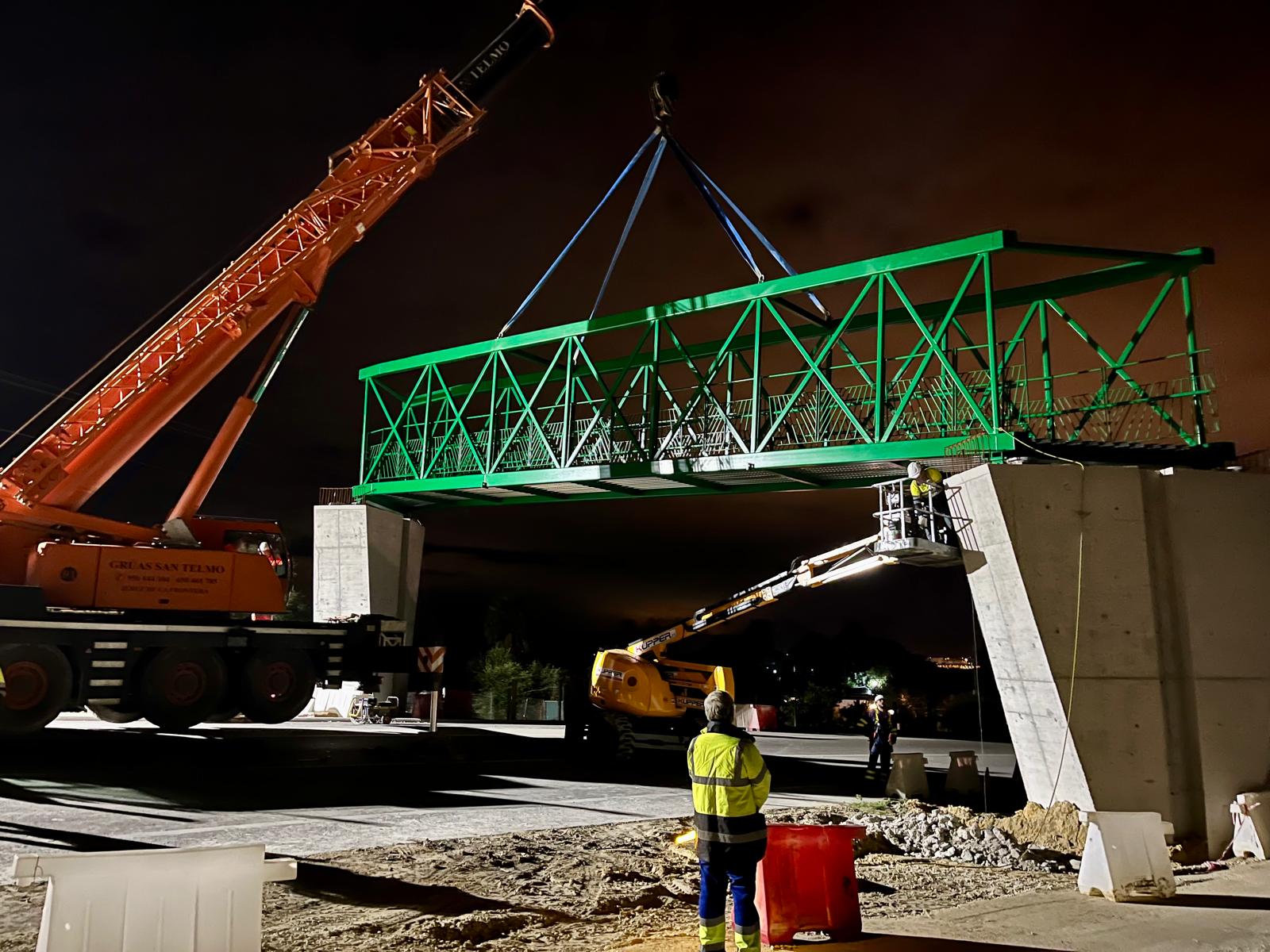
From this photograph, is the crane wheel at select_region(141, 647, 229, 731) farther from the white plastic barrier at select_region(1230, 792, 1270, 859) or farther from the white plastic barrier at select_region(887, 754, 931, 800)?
the white plastic barrier at select_region(1230, 792, 1270, 859)

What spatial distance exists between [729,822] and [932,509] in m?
8.15

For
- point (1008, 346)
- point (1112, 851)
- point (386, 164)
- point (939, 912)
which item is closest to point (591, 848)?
point (939, 912)

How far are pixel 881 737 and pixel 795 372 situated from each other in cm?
702

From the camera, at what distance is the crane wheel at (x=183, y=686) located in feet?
51.4

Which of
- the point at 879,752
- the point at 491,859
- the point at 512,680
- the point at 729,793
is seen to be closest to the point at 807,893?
the point at 729,793

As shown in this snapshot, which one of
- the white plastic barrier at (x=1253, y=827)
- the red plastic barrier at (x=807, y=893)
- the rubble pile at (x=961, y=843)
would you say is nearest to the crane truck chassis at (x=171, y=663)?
the rubble pile at (x=961, y=843)

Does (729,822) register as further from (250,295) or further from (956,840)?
(250,295)

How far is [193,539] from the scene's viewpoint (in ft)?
54.5

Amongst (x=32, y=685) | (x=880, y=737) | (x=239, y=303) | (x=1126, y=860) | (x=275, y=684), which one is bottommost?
(x=1126, y=860)

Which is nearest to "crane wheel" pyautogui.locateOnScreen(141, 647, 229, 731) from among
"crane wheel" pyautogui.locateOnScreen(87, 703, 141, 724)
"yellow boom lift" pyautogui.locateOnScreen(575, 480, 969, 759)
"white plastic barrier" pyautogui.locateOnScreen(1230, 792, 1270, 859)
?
"crane wheel" pyautogui.locateOnScreen(87, 703, 141, 724)

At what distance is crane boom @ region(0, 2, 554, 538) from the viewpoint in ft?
50.8

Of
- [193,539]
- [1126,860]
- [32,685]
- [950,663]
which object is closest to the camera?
[1126,860]

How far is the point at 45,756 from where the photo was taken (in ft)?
48.3

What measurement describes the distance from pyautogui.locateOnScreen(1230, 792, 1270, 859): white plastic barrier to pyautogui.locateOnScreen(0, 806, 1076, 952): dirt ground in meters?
3.03
